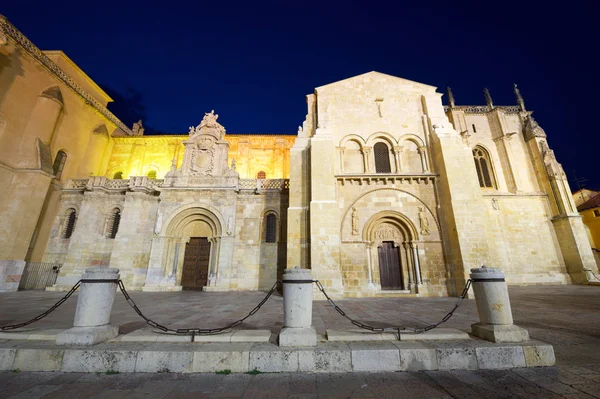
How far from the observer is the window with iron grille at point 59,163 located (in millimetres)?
16511

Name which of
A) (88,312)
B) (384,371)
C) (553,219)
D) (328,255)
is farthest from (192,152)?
(553,219)

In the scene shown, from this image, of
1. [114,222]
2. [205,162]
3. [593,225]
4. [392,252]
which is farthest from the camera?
[593,225]

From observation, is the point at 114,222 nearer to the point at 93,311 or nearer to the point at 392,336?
the point at 93,311

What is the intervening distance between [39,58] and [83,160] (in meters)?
7.02

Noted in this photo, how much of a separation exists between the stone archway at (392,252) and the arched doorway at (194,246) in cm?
884

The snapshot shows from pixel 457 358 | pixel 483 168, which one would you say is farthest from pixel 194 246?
pixel 483 168

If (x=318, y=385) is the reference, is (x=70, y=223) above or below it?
above

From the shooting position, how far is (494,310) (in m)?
3.83

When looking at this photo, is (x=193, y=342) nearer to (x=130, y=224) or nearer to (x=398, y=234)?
(x=398, y=234)

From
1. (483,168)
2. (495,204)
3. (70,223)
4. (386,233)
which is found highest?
(483,168)

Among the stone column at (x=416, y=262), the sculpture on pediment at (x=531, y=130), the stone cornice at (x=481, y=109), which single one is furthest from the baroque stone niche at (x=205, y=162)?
the sculpture on pediment at (x=531, y=130)

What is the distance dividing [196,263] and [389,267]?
445 inches

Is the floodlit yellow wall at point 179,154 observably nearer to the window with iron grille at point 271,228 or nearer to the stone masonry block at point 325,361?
the window with iron grille at point 271,228

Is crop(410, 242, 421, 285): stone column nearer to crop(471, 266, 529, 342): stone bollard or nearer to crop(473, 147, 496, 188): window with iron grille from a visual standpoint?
crop(471, 266, 529, 342): stone bollard
